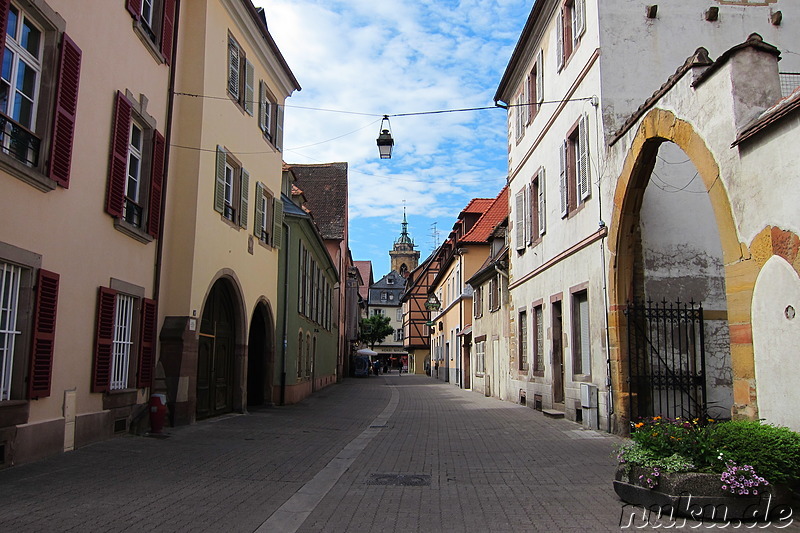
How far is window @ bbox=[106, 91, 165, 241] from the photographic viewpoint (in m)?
10.6

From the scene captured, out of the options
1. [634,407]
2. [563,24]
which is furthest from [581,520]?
[563,24]

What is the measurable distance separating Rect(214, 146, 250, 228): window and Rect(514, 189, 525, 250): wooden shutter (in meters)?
8.21

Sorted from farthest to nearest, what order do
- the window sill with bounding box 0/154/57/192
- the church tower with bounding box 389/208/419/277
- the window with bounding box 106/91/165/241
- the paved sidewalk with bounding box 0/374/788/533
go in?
the church tower with bounding box 389/208/419/277
the window with bounding box 106/91/165/241
the window sill with bounding box 0/154/57/192
the paved sidewalk with bounding box 0/374/788/533

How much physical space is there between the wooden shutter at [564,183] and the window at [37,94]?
10211mm

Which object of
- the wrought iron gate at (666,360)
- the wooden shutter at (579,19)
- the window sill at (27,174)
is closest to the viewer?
the window sill at (27,174)

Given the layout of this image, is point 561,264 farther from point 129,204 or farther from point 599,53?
point 129,204

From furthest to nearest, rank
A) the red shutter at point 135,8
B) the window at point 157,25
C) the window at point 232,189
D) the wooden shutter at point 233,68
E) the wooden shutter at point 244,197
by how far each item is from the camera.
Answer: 1. the wooden shutter at point 244,197
2. the wooden shutter at point 233,68
3. the window at point 232,189
4. the window at point 157,25
5. the red shutter at point 135,8

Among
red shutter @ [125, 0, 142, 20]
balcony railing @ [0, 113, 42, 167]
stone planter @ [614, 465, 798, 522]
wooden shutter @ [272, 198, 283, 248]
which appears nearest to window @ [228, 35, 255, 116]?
wooden shutter @ [272, 198, 283, 248]

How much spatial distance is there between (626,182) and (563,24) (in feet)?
19.1

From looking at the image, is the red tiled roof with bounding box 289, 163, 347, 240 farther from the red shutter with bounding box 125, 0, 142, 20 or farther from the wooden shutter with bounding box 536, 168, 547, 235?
the red shutter with bounding box 125, 0, 142, 20

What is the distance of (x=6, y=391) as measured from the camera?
803 cm

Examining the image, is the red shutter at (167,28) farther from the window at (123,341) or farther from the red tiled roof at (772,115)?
the red tiled roof at (772,115)

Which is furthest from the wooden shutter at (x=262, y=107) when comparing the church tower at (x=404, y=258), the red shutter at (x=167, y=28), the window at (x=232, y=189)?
the church tower at (x=404, y=258)

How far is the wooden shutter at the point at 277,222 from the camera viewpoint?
1942 centimetres
